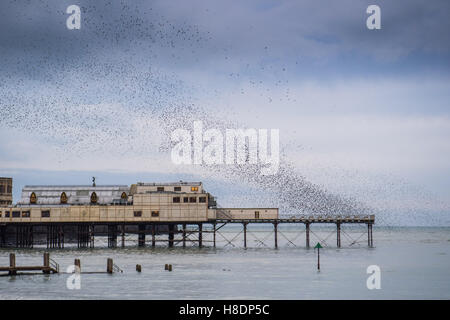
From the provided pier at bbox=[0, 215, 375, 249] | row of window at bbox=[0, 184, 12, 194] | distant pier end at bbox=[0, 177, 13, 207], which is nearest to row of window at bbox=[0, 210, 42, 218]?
pier at bbox=[0, 215, 375, 249]

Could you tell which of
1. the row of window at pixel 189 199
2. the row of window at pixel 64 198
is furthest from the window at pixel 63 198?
the row of window at pixel 189 199

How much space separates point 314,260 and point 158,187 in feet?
123

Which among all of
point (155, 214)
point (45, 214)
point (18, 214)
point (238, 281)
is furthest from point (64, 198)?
point (238, 281)

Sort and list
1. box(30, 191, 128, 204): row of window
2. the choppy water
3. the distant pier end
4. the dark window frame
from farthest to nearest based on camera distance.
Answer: the distant pier end → box(30, 191, 128, 204): row of window → the dark window frame → the choppy water

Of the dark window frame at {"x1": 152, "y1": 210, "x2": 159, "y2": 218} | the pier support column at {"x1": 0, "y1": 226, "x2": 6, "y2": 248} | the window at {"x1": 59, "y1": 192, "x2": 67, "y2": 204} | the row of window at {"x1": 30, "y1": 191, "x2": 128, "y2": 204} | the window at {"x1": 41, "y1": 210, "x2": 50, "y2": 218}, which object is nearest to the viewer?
the dark window frame at {"x1": 152, "y1": 210, "x2": 159, "y2": 218}

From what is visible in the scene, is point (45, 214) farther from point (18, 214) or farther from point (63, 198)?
point (63, 198)

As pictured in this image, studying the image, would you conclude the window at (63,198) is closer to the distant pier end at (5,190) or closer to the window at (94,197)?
the window at (94,197)

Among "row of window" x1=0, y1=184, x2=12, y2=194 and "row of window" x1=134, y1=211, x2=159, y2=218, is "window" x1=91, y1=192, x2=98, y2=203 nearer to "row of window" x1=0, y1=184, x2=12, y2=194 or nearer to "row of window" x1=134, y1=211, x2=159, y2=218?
"row of window" x1=134, y1=211, x2=159, y2=218

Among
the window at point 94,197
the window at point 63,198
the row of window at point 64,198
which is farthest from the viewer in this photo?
the window at point 63,198

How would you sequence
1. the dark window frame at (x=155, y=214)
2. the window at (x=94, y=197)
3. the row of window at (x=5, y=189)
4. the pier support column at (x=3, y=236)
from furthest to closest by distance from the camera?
1. the row of window at (x=5, y=189)
2. the pier support column at (x=3, y=236)
3. the window at (x=94, y=197)
4. the dark window frame at (x=155, y=214)

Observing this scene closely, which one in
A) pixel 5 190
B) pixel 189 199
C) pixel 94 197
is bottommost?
pixel 189 199

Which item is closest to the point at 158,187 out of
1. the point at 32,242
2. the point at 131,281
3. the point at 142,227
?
the point at 142,227
